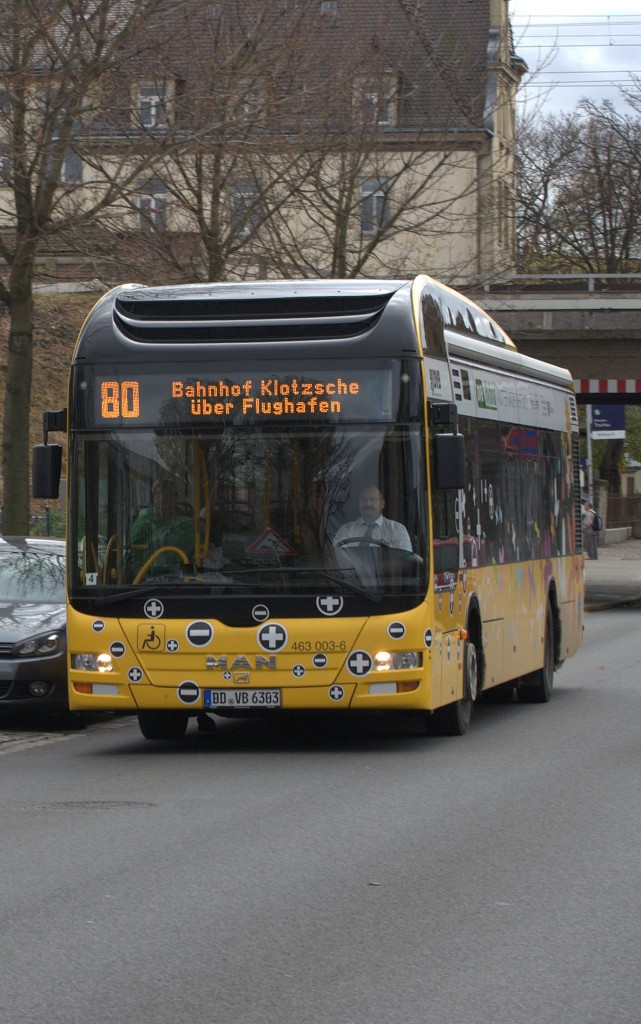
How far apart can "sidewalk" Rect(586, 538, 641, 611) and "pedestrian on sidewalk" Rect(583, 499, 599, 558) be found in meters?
0.47

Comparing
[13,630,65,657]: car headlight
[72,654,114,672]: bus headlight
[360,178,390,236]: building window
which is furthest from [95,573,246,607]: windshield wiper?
[360,178,390,236]: building window

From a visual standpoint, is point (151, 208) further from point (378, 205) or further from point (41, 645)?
point (41, 645)

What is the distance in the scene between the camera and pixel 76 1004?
17.8 ft

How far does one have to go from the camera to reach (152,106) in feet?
67.3

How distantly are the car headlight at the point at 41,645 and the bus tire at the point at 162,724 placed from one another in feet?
3.90

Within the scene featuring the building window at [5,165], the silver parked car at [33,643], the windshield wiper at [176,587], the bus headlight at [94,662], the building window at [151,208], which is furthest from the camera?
the building window at [151,208]

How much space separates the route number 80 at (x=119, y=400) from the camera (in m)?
11.9

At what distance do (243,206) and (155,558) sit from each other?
12866 mm

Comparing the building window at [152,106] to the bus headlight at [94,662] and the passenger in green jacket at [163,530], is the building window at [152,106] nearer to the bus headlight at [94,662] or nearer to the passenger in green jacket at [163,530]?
the passenger in green jacket at [163,530]

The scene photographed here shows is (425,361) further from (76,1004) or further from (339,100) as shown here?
(339,100)

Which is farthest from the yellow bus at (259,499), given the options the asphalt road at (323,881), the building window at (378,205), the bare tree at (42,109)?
the building window at (378,205)

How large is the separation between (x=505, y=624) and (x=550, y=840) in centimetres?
577

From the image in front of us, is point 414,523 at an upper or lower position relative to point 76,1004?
upper

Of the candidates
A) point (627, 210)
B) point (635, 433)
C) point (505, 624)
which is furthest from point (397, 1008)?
point (635, 433)
